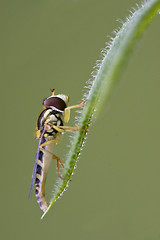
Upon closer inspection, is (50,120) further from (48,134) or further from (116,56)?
(116,56)

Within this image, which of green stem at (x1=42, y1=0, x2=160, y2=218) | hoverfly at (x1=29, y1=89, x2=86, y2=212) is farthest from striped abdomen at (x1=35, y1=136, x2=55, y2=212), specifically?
green stem at (x1=42, y1=0, x2=160, y2=218)

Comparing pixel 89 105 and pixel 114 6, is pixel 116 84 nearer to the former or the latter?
pixel 89 105

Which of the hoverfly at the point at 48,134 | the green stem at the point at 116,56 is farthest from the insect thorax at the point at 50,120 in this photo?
the green stem at the point at 116,56

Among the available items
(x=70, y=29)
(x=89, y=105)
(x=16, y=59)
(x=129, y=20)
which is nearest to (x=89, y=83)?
(x=89, y=105)

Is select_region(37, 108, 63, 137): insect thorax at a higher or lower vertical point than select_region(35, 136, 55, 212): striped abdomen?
higher

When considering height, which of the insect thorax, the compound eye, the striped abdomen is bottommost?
the striped abdomen

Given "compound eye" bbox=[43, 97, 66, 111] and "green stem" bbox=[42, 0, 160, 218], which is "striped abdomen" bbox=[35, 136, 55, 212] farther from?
"green stem" bbox=[42, 0, 160, 218]

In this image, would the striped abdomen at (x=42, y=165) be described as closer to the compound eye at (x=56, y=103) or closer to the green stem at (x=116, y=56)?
the compound eye at (x=56, y=103)

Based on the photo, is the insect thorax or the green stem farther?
the insect thorax
